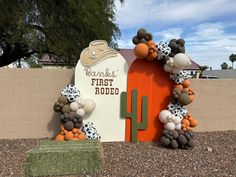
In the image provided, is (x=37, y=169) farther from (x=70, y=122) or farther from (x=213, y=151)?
(x=213, y=151)

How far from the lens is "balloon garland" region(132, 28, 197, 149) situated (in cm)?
812

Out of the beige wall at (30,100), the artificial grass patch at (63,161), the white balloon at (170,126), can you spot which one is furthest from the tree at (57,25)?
the artificial grass patch at (63,161)

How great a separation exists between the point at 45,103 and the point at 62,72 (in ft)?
2.88

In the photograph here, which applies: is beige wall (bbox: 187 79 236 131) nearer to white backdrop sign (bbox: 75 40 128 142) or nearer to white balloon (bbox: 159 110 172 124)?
white balloon (bbox: 159 110 172 124)

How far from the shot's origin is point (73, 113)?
26.5ft

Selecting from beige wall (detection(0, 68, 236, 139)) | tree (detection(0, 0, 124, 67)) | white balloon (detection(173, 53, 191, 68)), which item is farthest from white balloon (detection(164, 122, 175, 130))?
tree (detection(0, 0, 124, 67))

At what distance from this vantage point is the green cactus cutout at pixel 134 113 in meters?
8.52

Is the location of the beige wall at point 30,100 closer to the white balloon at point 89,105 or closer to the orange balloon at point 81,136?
the white balloon at point 89,105

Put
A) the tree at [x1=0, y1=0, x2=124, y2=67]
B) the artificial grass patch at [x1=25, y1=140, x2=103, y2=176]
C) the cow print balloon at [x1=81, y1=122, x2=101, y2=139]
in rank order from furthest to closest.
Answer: the tree at [x1=0, y1=0, x2=124, y2=67], the cow print balloon at [x1=81, y1=122, x2=101, y2=139], the artificial grass patch at [x1=25, y1=140, x2=103, y2=176]

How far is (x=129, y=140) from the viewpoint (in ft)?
28.5

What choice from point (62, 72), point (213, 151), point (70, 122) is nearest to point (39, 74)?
point (62, 72)

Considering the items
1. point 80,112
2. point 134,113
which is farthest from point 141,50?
point 80,112

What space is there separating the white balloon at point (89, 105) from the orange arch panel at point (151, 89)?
93cm

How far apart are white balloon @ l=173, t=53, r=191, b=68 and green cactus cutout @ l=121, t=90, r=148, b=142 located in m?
1.14
